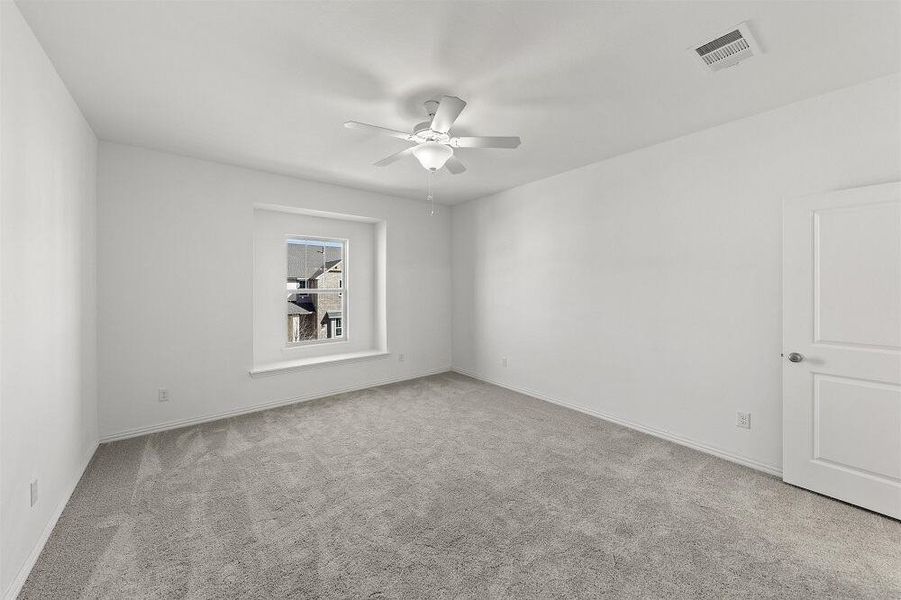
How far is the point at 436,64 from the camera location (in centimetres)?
208

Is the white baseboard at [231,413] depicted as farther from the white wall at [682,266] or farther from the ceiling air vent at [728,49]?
the ceiling air vent at [728,49]

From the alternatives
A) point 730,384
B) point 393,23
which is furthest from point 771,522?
point 393,23

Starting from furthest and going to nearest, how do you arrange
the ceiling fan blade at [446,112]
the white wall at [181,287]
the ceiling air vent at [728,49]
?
the white wall at [181,287] < the ceiling fan blade at [446,112] < the ceiling air vent at [728,49]

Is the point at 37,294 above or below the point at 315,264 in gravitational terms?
below

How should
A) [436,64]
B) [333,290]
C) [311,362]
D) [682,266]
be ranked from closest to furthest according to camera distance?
[436,64]
[682,266]
[311,362]
[333,290]

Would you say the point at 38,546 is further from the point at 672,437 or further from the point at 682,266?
the point at 682,266

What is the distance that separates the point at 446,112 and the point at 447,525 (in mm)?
2361

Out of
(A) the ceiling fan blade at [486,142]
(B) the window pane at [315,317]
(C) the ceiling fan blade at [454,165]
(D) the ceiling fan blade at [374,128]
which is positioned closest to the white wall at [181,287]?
(B) the window pane at [315,317]

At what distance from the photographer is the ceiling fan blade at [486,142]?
2.40 m

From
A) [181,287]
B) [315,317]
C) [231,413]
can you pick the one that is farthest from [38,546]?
[315,317]

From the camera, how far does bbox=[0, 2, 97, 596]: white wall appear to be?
1.62m

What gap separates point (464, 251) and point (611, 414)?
2959mm

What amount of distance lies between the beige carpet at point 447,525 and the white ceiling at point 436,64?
2599mm

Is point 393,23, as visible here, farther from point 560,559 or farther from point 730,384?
point 730,384
